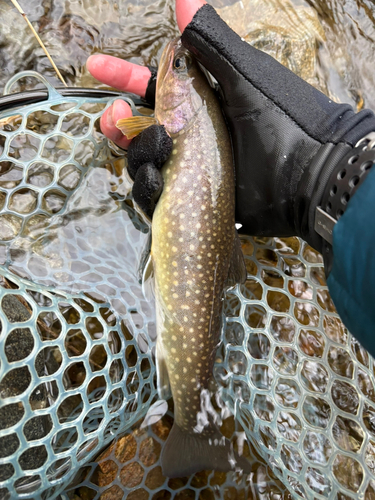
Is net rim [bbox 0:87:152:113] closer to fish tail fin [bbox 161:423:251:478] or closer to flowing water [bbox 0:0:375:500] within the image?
flowing water [bbox 0:0:375:500]

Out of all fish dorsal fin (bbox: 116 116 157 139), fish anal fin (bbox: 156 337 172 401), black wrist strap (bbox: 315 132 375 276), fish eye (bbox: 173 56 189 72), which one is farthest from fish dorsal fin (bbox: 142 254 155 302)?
fish eye (bbox: 173 56 189 72)

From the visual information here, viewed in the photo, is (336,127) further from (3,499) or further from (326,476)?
(3,499)

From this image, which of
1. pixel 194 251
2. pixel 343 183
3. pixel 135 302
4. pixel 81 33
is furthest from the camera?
pixel 81 33

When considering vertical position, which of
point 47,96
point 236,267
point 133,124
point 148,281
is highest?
point 133,124

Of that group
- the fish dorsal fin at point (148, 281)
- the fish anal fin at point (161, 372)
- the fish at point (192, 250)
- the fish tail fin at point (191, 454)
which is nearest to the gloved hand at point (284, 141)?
the fish at point (192, 250)

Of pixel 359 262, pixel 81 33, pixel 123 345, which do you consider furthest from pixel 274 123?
pixel 81 33

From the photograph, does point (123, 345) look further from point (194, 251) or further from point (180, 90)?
point (180, 90)
